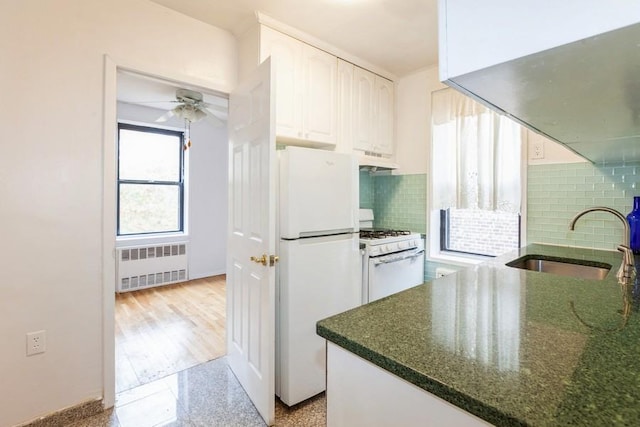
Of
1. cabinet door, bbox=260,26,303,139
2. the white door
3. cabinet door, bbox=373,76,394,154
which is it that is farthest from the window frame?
the white door

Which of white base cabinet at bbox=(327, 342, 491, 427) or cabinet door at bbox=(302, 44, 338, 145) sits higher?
cabinet door at bbox=(302, 44, 338, 145)

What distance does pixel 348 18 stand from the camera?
6.77 ft

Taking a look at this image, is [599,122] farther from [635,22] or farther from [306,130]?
[306,130]

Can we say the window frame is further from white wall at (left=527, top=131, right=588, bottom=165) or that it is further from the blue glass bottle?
the blue glass bottle

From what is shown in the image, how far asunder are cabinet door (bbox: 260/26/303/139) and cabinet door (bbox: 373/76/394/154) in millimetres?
910

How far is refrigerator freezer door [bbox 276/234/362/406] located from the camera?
1.82 metres

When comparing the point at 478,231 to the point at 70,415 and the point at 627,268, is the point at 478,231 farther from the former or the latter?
the point at 70,415

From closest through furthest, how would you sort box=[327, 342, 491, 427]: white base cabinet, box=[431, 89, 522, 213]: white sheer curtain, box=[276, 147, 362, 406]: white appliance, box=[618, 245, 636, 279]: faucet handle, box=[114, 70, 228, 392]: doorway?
box=[327, 342, 491, 427]: white base cabinet < box=[618, 245, 636, 279]: faucet handle < box=[276, 147, 362, 406]: white appliance < box=[431, 89, 522, 213]: white sheer curtain < box=[114, 70, 228, 392]: doorway

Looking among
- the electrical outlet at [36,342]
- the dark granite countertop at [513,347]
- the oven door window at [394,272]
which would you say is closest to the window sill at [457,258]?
the oven door window at [394,272]

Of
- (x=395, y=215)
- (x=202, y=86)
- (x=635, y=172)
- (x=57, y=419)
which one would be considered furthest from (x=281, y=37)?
(x=57, y=419)

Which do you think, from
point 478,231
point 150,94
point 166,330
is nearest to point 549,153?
point 478,231

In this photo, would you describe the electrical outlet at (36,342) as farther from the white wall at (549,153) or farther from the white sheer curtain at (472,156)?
the white wall at (549,153)

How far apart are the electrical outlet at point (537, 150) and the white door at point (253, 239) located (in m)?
1.91

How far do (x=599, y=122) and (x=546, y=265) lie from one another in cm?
124
